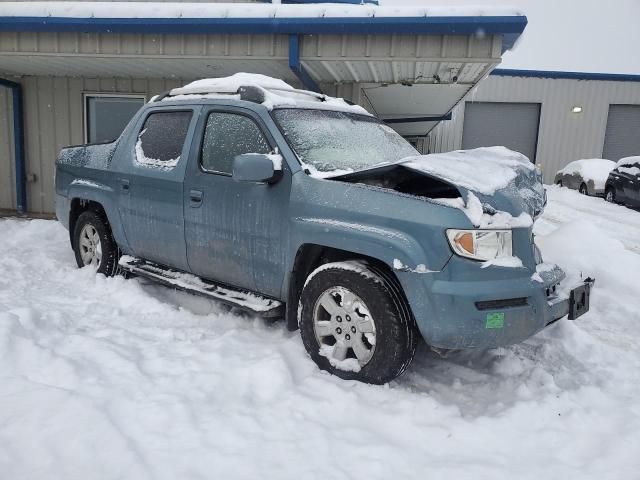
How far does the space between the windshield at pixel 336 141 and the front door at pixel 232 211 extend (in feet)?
0.65

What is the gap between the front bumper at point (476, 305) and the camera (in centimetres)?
274

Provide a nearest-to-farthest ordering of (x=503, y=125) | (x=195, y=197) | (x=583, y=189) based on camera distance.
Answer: (x=195, y=197) < (x=583, y=189) < (x=503, y=125)

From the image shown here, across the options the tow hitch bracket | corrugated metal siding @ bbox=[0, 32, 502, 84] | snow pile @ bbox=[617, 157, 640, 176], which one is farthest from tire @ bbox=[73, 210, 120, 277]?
snow pile @ bbox=[617, 157, 640, 176]

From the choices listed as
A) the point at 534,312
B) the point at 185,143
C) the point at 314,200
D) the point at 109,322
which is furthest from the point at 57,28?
the point at 534,312

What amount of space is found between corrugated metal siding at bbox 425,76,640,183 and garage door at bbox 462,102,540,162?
0.31 metres

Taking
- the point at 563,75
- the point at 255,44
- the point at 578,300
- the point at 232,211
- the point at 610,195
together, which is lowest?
the point at 610,195

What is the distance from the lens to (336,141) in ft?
12.5

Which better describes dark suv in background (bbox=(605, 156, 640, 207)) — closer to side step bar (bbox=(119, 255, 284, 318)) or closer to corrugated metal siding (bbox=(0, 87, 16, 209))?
side step bar (bbox=(119, 255, 284, 318))

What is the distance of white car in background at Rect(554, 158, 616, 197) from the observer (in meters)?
16.2

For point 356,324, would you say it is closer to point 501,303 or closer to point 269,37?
point 501,303

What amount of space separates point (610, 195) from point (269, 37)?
12626 mm

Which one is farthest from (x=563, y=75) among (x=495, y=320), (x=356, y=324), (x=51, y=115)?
(x=356, y=324)

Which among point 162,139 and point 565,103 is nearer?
point 162,139

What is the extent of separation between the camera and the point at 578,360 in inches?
140
